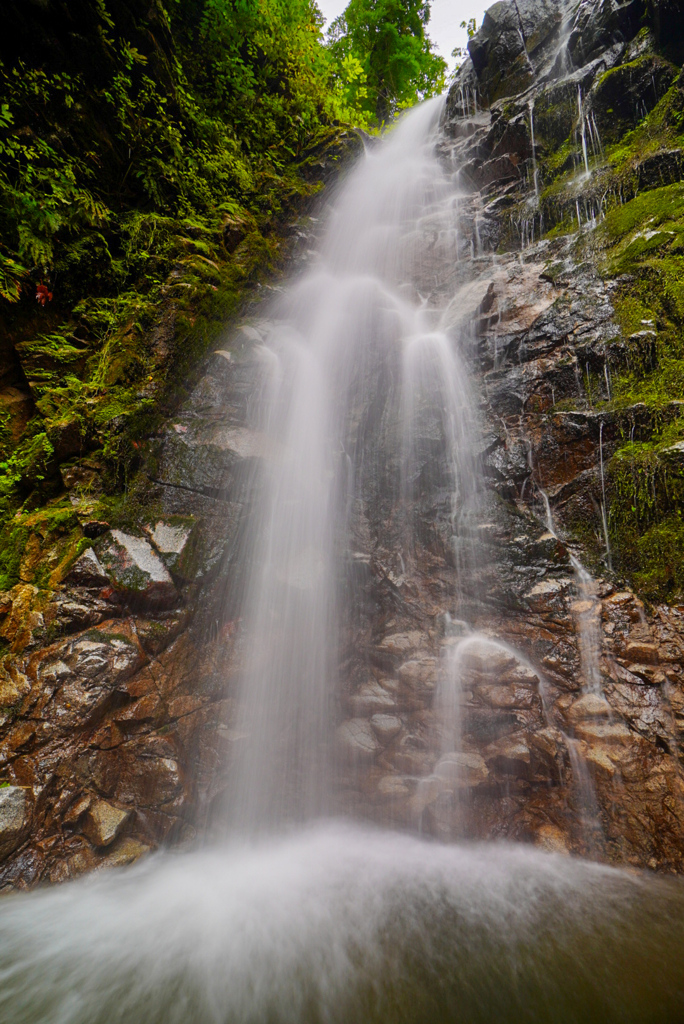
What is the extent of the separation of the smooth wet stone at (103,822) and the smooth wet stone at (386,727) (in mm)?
2657

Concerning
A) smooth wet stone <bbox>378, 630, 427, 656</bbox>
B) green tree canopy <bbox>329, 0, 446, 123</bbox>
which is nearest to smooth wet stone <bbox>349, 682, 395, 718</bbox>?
smooth wet stone <bbox>378, 630, 427, 656</bbox>

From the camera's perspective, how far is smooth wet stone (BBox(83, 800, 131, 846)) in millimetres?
3702

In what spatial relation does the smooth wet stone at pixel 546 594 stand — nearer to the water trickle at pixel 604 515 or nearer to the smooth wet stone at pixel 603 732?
the water trickle at pixel 604 515

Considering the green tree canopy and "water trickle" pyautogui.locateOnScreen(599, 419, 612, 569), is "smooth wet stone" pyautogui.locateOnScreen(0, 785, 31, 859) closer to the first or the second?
"water trickle" pyautogui.locateOnScreen(599, 419, 612, 569)

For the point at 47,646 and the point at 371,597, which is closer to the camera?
the point at 47,646

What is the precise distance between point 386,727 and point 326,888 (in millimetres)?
1611

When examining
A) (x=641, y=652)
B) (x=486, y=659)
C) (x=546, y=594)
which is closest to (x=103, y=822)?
(x=486, y=659)

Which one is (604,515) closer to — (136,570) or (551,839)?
(551,839)

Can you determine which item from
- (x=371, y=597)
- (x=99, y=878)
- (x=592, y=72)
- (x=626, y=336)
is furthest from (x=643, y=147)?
(x=99, y=878)

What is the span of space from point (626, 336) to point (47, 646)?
7.98 m

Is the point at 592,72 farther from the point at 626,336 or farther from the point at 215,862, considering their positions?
the point at 215,862

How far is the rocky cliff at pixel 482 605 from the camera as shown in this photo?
3918mm

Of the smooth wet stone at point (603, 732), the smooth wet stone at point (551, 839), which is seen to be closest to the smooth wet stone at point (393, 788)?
the smooth wet stone at point (551, 839)

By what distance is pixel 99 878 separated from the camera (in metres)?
3.54
